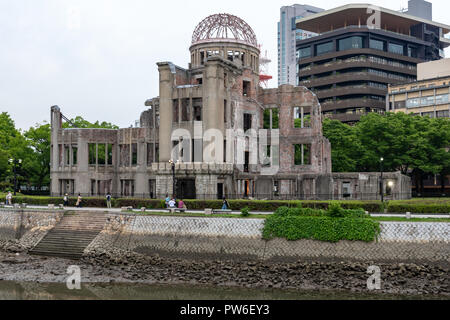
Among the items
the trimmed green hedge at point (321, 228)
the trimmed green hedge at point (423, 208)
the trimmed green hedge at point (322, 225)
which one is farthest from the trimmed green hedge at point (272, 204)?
the trimmed green hedge at point (321, 228)

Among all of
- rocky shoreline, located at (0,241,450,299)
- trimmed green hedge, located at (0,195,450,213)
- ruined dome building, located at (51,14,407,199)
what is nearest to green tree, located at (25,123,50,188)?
ruined dome building, located at (51,14,407,199)

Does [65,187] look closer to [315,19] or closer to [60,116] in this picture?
[60,116]

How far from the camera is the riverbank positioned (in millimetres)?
25734

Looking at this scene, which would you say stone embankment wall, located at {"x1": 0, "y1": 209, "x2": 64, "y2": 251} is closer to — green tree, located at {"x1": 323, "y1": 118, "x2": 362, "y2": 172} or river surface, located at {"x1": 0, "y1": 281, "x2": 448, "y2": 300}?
river surface, located at {"x1": 0, "y1": 281, "x2": 448, "y2": 300}

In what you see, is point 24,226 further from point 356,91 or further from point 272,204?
point 356,91

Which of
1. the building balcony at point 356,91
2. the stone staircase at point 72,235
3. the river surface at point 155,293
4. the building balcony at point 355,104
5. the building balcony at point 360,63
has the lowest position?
the river surface at point 155,293

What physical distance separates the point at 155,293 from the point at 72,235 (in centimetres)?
1243

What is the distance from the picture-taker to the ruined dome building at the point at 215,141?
47.8 m

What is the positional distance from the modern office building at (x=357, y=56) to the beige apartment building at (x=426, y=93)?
17.6 feet

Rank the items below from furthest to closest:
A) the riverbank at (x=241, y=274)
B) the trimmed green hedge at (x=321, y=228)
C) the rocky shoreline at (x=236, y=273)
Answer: the trimmed green hedge at (x=321, y=228) < the rocky shoreline at (x=236, y=273) < the riverbank at (x=241, y=274)

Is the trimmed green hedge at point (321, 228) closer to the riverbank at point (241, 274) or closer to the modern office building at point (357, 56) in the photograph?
the riverbank at point (241, 274)

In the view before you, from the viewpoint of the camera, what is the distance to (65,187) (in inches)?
2312

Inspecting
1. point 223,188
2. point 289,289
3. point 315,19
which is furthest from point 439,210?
point 315,19

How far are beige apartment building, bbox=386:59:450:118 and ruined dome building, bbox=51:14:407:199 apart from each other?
41010 millimetres
